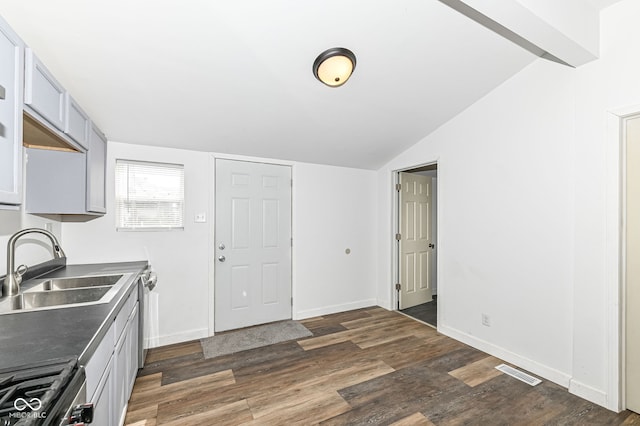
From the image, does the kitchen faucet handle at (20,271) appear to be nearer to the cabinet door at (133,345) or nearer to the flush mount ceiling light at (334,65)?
the cabinet door at (133,345)

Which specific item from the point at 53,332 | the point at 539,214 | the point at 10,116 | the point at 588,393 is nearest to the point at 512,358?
the point at 588,393

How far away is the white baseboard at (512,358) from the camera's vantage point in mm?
2383

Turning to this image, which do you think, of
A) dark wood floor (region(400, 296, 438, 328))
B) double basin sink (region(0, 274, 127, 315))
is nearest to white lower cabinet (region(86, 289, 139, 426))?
double basin sink (region(0, 274, 127, 315))

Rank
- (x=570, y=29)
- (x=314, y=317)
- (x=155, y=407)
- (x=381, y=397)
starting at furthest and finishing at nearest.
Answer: (x=314, y=317) < (x=381, y=397) < (x=155, y=407) < (x=570, y=29)

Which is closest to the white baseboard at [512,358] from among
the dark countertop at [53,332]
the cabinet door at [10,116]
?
the dark countertop at [53,332]

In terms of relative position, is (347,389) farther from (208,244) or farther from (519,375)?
(208,244)

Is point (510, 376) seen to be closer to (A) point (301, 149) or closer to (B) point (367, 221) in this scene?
(B) point (367, 221)

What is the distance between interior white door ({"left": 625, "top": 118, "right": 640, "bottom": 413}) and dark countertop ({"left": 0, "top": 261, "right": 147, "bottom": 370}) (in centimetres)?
317

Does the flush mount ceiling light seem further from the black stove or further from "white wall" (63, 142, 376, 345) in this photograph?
the black stove

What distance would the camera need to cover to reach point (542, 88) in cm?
252

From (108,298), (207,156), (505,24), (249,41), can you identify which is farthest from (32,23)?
(505,24)

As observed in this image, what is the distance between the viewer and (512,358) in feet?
8.87

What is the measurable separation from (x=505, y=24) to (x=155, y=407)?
3.36 meters

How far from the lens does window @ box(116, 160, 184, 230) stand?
2.97 meters
